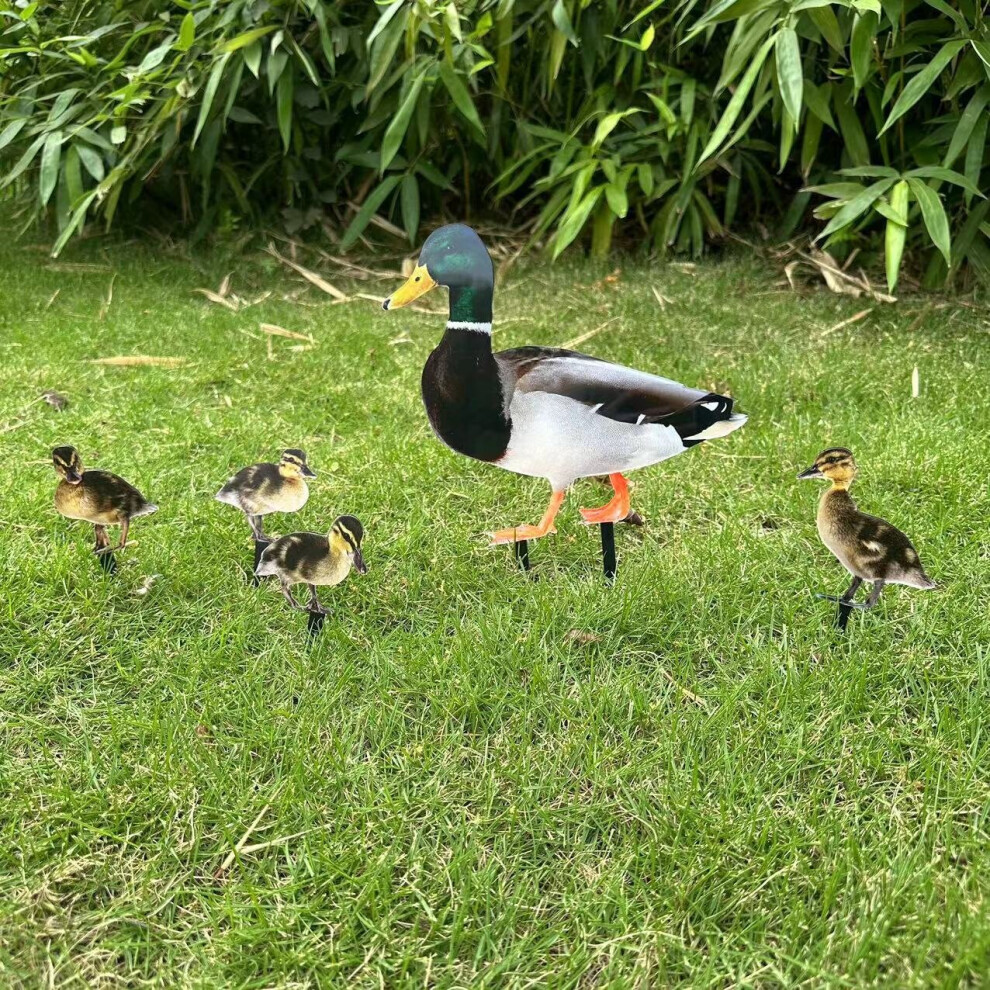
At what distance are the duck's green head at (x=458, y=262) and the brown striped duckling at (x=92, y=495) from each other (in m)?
0.48

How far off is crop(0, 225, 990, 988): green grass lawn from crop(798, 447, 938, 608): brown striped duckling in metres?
0.18

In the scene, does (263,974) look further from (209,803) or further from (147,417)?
(147,417)

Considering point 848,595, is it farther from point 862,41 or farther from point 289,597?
point 862,41

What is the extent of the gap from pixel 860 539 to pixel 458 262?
640 millimetres

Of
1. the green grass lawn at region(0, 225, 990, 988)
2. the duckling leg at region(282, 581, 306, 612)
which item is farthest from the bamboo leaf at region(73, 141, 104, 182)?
the duckling leg at region(282, 581, 306, 612)

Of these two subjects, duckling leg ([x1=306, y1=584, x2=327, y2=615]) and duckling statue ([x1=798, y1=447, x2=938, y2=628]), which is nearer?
duckling statue ([x1=798, y1=447, x2=938, y2=628])

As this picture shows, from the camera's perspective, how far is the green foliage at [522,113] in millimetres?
2551

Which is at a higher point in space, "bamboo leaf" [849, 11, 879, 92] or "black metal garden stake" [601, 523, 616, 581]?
"bamboo leaf" [849, 11, 879, 92]

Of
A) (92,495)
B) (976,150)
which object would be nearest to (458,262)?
(92,495)

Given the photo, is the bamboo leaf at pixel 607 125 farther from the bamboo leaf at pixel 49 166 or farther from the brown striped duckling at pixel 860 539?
the brown striped duckling at pixel 860 539

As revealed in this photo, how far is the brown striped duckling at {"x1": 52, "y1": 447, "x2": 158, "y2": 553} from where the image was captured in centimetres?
137

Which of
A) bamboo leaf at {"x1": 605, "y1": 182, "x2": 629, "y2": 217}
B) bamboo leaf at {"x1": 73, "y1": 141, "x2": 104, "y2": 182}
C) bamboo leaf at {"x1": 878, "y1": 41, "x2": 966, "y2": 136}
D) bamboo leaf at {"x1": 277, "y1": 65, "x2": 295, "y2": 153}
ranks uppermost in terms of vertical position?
bamboo leaf at {"x1": 878, "y1": 41, "x2": 966, "y2": 136}

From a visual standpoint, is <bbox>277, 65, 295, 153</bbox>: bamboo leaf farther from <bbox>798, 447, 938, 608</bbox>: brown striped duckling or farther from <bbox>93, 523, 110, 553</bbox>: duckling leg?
<bbox>798, 447, 938, 608</bbox>: brown striped duckling

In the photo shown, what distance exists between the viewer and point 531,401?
1.31m
